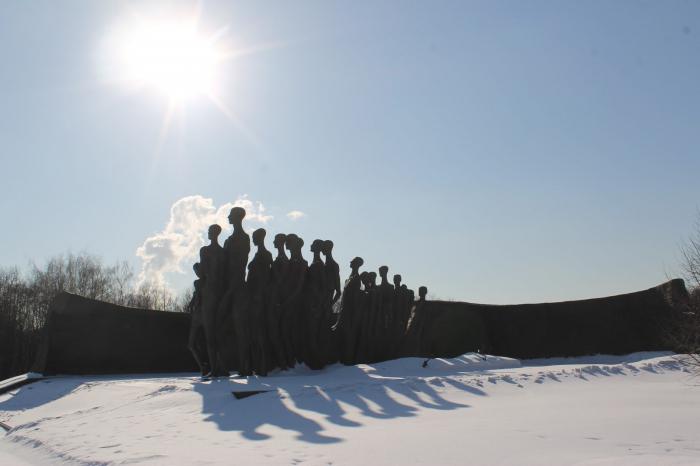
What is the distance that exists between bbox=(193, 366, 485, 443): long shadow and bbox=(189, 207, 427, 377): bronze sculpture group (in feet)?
5.80

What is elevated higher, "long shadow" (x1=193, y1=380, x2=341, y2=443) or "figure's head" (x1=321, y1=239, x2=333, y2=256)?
"figure's head" (x1=321, y1=239, x2=333, y2=256)

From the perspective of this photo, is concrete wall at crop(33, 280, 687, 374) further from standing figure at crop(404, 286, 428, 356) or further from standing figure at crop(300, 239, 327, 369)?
standing figure at crop(300, 239, 327, 369)

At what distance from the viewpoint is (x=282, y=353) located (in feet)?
40.6

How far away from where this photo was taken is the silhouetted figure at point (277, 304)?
12.2 metres

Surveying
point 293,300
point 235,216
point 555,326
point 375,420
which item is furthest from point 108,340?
point 555,326

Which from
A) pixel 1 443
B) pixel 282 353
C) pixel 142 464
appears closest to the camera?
pixel 142 464

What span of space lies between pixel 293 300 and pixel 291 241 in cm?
119

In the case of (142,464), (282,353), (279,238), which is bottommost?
(142,464)

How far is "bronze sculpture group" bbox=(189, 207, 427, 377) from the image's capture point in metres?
11.4

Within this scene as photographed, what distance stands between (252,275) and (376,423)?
600cm

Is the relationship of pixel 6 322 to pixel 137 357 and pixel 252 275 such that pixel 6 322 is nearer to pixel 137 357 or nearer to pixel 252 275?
pixel 137 357

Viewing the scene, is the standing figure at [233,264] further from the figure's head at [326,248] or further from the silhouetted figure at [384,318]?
the silhouetted figure at [384,318]

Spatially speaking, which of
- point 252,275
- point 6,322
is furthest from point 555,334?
point 6,322

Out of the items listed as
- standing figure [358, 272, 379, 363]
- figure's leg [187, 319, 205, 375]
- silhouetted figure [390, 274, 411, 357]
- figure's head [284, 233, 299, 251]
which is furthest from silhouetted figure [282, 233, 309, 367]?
silhouetted figure [390, 274, 411, 357]
